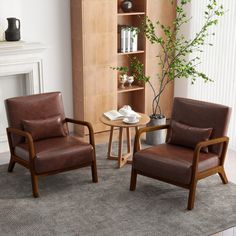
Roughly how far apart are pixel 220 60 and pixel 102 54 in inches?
58.0

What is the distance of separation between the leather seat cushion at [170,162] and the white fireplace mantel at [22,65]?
74.3 inches

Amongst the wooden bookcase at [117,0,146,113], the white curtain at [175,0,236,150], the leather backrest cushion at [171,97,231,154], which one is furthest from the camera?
the wooden bookcase at [117,0,146,113]

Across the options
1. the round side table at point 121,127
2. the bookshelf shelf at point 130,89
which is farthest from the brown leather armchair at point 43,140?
the bookshelf shelf at point 130,89

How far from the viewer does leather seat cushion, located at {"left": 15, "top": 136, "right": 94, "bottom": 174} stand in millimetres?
4578

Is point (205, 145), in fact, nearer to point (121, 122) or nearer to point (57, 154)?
point (121, 122)

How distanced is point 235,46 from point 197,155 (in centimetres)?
213

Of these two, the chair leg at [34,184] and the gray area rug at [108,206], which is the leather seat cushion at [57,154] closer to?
the chair leg at [34,184]

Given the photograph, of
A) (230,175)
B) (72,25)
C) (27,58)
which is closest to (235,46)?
(230,175)

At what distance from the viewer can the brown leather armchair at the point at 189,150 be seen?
14.4ft

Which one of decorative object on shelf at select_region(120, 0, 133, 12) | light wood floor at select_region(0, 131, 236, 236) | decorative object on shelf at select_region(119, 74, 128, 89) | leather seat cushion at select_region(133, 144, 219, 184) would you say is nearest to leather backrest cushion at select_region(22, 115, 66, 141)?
light wood floor at select_region(0, 131, 236, 236)

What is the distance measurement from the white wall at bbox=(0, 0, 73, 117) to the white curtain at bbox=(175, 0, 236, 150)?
1675 millimetres

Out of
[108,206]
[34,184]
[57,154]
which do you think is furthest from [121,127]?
[34,184]

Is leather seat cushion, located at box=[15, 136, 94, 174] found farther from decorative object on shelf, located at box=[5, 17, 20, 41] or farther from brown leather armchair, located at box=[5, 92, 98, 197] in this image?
decorative object on shelf, located at box=[5, 17, 20, 41]

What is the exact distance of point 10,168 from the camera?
5.22 meters
